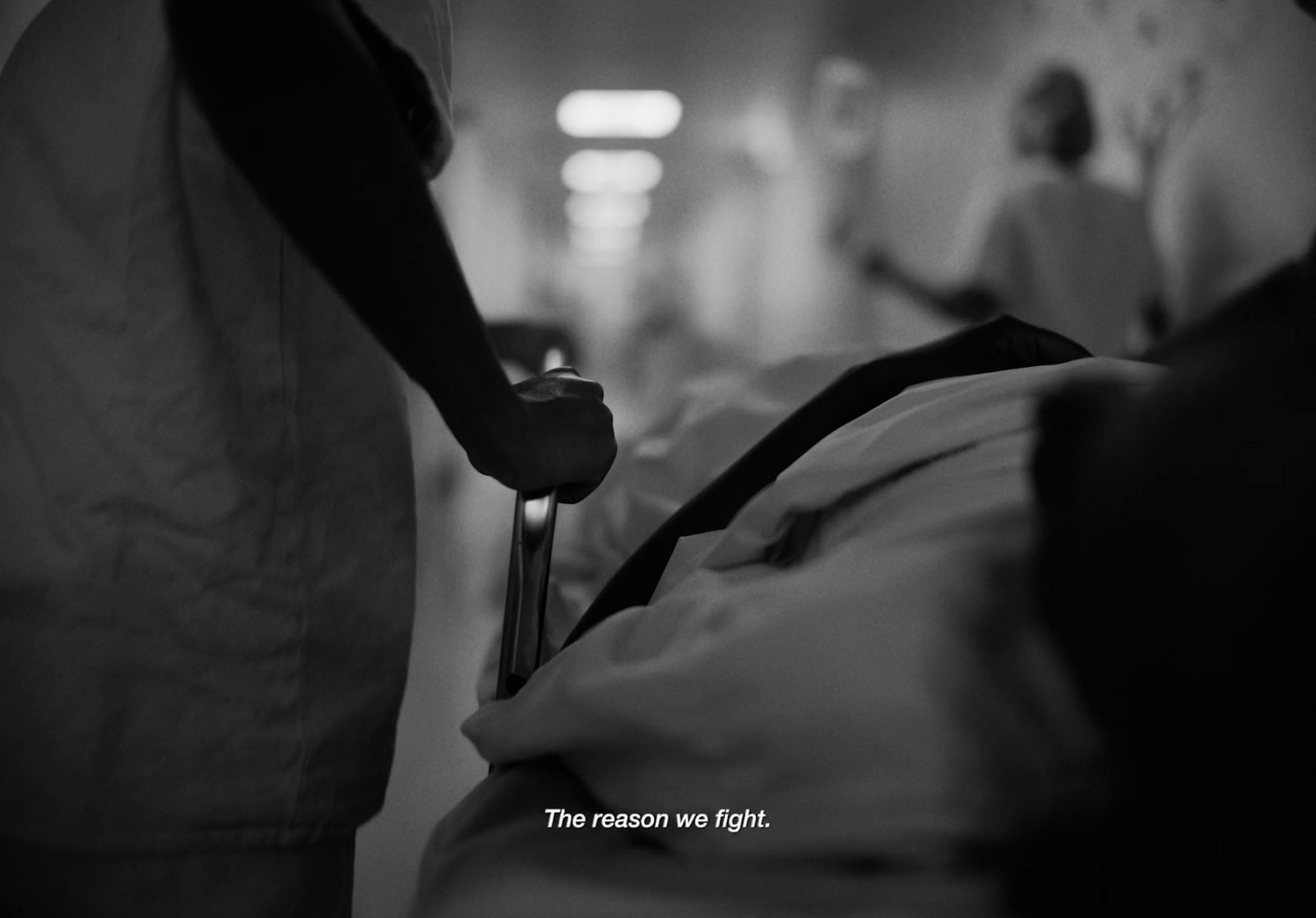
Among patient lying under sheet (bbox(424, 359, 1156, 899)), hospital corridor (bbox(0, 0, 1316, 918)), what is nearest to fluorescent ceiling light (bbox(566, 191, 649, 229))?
hospital corridor (bbox(0, 0, 1316, 918))

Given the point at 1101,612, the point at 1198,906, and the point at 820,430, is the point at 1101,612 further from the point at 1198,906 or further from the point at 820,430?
the point at 820,430

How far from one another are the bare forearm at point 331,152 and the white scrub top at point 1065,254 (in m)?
2.15

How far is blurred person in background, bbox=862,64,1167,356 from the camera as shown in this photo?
2.35m

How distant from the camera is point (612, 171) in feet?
14.9

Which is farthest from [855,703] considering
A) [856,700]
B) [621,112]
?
[621,112]

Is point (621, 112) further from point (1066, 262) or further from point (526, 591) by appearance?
point (526, 591)

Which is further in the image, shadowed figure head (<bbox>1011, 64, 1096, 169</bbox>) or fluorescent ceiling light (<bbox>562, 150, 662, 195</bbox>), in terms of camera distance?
fluorescent ceiling light (<bbox>562, 150, 662, 195</bbox>)

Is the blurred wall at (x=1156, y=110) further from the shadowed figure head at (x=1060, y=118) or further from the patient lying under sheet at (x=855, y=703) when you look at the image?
the patient lying under sheet at (x=855, y=703)

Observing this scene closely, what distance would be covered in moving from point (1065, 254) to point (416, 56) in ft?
6.99

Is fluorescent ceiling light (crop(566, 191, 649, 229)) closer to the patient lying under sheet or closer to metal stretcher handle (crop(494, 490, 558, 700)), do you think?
metal stretcher handle (crop(494, 490, 558, 700))

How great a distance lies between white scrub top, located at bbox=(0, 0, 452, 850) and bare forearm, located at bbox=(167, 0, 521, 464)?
0.38 feet

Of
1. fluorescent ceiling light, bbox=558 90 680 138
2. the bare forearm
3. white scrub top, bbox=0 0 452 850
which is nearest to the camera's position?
the bare forearm

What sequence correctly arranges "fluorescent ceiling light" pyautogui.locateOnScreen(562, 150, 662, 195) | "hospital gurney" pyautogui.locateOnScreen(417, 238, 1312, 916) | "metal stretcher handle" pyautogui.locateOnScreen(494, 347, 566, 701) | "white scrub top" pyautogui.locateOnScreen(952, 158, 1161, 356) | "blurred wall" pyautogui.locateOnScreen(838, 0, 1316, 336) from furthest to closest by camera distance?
1. "fluorescent ceiling light" pyautogui.locateOnScreen(562, 150, 662, 195)
2. "white scrub top" pyautogui.locateOnScreen(952, 158, 1161, 356)
3. "blurred wall" pyautogui.locateOnScreen(838, 0, 1316, 336)
4. "metal stretcher handle" pyautogui.locateOnScreen(494, 347, 566, 701)
5. "hospital gurney" pyautogui.locateOnScreen(417, 238, 1312, 916)

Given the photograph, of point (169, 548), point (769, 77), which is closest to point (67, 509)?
point (169, 548)
